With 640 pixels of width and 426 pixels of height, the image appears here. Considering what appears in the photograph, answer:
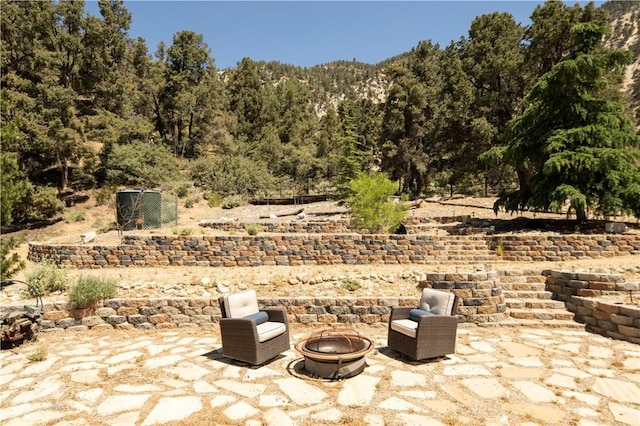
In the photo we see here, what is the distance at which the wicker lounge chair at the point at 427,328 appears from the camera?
15.5ft

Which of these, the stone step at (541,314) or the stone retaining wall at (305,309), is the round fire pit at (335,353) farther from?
the stone step at (541,314)

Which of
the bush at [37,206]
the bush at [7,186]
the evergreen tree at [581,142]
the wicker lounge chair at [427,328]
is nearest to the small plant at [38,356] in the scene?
the bush at [7,186]

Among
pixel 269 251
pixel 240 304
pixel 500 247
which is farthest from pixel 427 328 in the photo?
pixel 500 247

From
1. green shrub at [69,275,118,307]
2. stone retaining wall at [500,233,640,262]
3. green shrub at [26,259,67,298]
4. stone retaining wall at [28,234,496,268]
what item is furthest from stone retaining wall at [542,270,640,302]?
green shrub at [26,259,67,298]

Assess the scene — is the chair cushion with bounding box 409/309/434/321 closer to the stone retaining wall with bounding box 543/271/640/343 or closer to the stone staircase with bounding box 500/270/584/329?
the stone staircase with bounding box 500/270/584/329

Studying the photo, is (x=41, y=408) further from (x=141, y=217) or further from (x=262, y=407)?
(x=141, y=217)

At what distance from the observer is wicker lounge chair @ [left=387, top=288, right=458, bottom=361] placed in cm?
472

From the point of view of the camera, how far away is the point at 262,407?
3.68 m

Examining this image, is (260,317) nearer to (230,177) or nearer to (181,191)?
(181,191)

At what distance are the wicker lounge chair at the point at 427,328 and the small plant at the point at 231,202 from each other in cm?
1815

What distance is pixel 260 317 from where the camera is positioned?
5027 millimetres

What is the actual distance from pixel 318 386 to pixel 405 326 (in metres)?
1.47

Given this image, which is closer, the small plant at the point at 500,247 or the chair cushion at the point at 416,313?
the chair cushion at the point at 416,313

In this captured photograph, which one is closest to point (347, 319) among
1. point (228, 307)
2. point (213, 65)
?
point (228, 307)
